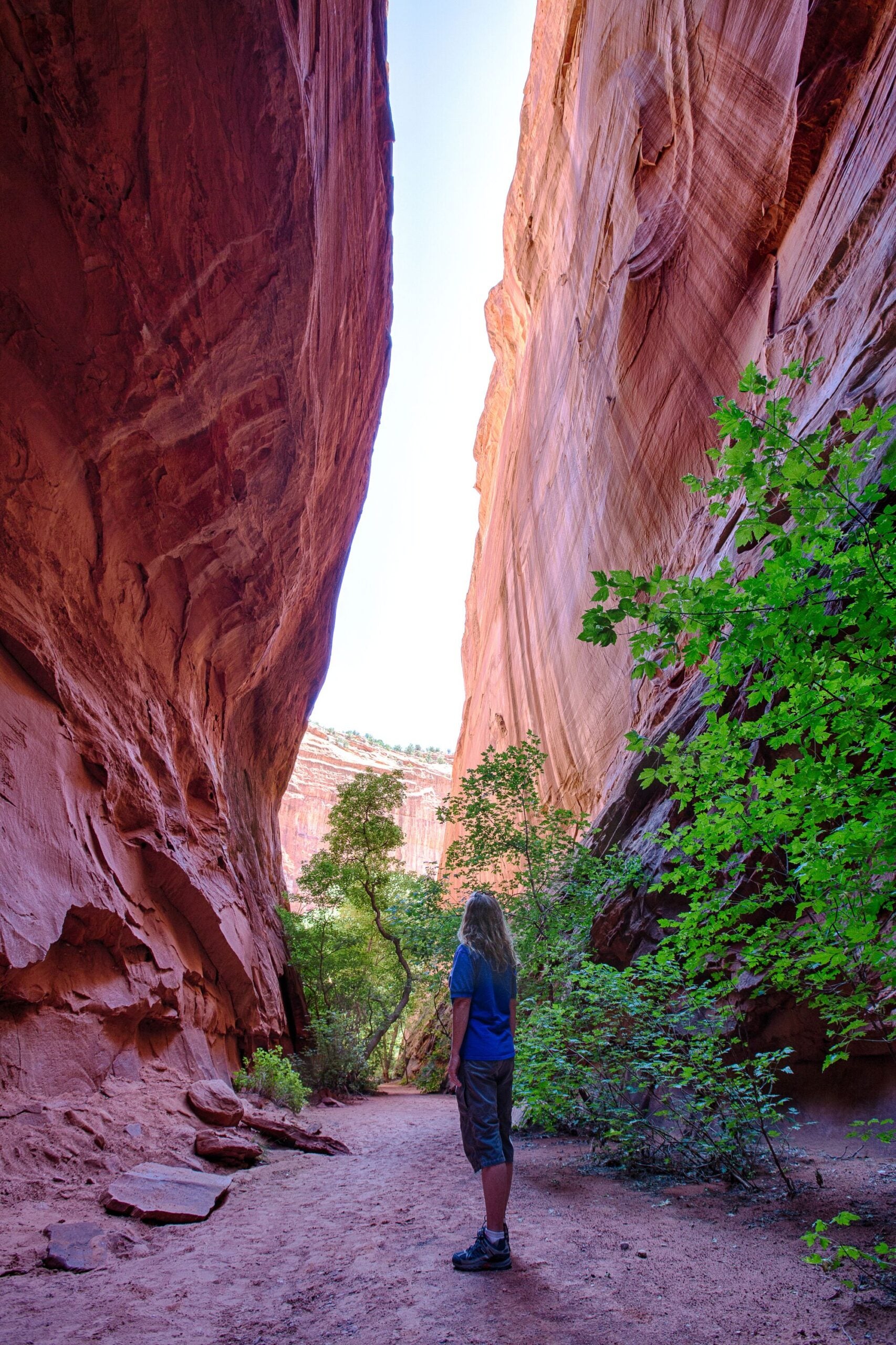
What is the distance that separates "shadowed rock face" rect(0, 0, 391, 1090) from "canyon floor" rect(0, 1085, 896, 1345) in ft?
6.94

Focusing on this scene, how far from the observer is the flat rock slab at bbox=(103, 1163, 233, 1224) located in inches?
167

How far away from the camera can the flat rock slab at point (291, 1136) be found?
277 inches

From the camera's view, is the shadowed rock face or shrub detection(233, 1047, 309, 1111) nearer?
the shadowed rock face

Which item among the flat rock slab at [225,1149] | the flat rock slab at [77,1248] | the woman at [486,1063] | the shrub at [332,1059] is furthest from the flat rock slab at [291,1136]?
the shrub at [332,1059]

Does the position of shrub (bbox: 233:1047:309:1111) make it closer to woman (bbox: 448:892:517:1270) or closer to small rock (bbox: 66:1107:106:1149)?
small rock (bbox: 66:1107:106:1149)

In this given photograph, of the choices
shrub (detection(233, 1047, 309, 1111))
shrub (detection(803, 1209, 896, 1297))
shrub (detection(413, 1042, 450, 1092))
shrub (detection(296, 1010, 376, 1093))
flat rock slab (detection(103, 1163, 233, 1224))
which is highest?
shrub (detection(803, 1209, 896, 1297))

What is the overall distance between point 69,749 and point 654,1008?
574cm

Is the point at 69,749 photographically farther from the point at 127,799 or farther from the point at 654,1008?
Answer: the point at 654,1008

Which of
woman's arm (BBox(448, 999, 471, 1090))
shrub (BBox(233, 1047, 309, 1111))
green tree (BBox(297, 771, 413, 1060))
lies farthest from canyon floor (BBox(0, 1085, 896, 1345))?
green tree (BBox(297, 771, 413, 1060))

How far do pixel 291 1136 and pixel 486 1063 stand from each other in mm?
5185

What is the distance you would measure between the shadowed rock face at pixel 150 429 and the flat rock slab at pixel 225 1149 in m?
1.04

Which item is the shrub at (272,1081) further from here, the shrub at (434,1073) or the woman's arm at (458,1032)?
the woman's arm at (458,1032)

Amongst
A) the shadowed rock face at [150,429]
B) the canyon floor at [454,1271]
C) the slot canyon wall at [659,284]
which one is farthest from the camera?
the slot canyon wall at [659,284]

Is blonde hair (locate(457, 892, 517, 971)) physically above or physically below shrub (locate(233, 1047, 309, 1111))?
above
